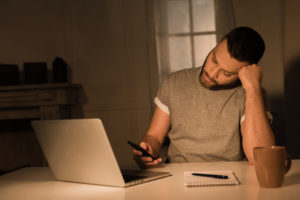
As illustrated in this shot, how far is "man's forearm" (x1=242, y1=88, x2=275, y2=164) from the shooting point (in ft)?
4.56

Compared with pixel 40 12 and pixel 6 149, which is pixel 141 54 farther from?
pixel 6 149

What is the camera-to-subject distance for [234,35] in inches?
60.7

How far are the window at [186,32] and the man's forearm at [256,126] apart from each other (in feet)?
6.27

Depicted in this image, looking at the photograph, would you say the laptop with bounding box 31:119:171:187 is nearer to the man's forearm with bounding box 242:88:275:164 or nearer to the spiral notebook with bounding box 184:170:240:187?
the spiral notebook with bounding box 184:170:240:187

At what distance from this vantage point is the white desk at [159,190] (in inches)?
33.5

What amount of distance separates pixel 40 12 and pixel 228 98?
255 cm

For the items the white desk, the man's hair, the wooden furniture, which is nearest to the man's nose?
the man's hair


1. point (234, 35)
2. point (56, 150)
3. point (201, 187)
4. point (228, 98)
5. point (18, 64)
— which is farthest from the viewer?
point (18, 64)

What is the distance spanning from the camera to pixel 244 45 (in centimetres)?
153

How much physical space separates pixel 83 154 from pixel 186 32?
2.51 meters

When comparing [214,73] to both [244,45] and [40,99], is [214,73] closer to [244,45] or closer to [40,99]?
[244,45]

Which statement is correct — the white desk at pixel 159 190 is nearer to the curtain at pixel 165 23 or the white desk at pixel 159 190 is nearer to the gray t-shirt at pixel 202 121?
the gray t-shirt at pixel 202 121

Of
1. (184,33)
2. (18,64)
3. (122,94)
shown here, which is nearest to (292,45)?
(184,33)

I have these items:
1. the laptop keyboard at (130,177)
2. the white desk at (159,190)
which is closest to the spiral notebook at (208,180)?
the white desk at (159,190)
